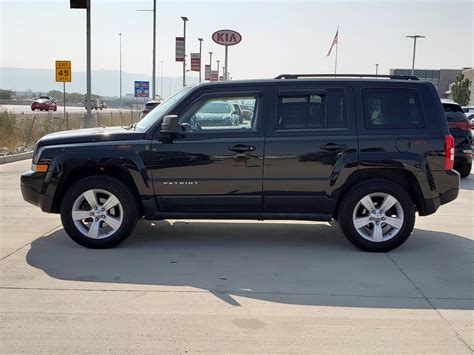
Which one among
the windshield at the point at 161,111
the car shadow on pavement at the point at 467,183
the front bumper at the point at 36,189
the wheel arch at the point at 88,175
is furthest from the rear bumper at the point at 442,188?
the car shadow on pavement at the point at 467,183

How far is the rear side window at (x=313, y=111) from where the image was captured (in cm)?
580

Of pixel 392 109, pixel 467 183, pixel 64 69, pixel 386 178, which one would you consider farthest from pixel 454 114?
pixel 64 69

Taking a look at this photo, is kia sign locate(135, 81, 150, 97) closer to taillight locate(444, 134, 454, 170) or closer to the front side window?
the front side window

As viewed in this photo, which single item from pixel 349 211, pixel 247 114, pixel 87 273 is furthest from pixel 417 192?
pixel 87 273

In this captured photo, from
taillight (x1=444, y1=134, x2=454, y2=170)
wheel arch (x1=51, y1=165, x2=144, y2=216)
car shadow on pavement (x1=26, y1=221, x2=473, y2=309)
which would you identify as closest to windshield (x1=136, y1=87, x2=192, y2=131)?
wheel arch (x1=51, y1=165, x2=144, y2=216)

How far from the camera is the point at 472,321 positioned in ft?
13.4

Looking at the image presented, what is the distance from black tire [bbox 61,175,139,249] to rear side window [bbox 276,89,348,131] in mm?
1886

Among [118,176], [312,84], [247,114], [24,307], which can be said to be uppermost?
[312,84]

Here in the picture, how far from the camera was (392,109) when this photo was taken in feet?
19.3

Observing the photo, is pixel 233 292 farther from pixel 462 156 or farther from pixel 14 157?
pixel 14 157

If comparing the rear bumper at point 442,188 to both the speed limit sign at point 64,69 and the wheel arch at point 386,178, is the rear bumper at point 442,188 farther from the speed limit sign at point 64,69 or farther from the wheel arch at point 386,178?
the speed limit sign at point 64,69

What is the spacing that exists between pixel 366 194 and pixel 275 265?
1343 millimetres

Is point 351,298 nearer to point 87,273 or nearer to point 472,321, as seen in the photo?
point 472,321

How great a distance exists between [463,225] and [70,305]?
5.59 meters
